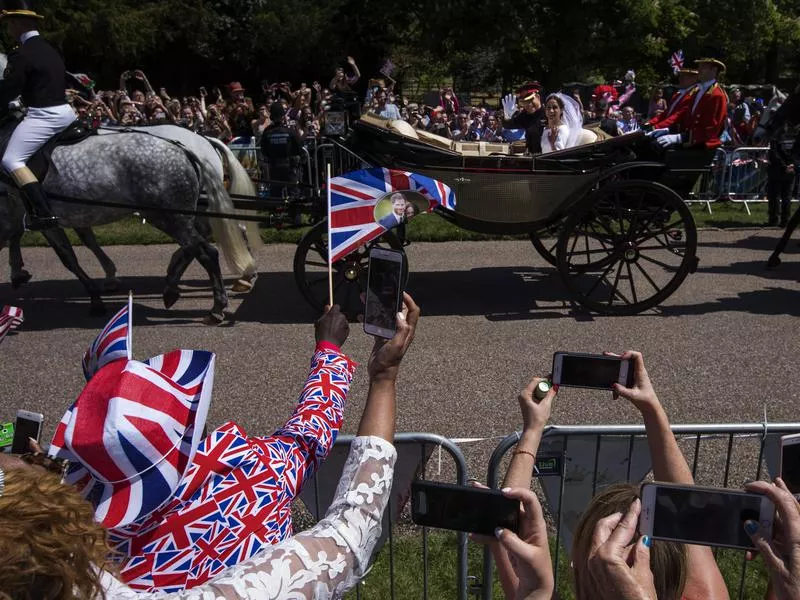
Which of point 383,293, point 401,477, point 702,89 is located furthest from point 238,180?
point 383,293

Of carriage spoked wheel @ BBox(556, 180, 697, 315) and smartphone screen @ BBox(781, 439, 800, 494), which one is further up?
smartphone screen @ BBox(781, 439, 800, 494)

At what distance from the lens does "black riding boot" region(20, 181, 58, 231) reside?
6.48 metres

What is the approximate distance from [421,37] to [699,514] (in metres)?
24.1

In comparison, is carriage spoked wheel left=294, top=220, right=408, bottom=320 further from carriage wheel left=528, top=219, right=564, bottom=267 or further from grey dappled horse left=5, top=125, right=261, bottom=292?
carriage wheel left=528, top=219, right=564, bottom=267

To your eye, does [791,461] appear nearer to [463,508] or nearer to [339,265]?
[463,508]

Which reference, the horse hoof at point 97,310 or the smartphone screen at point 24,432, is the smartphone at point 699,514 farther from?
the horse hoof at point 97,310

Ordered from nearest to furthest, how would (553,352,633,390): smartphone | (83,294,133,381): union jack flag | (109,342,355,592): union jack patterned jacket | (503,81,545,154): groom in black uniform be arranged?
(109,342,355,592): union jack patterned jacket, (83,294,133,381): union jack flag, (553,352,633,390): smartphone, (503,81,545,154): groom in black uniform

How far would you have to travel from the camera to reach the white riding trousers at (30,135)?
20.8 ft

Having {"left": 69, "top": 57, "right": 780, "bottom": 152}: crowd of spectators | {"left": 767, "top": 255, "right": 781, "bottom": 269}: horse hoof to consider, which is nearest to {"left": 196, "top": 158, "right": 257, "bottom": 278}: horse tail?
{"left": 767, "top": 255, "right": 781, "bottom": 269}: horse hoof

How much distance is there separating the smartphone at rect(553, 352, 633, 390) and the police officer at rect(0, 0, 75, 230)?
17.4 ft

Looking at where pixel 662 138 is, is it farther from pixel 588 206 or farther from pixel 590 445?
pixel 590 445

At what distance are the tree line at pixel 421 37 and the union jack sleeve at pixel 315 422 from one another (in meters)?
20.6

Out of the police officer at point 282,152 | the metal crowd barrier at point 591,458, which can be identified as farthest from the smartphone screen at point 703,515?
the police officer at point 282,152

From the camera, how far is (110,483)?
1.57 meters
